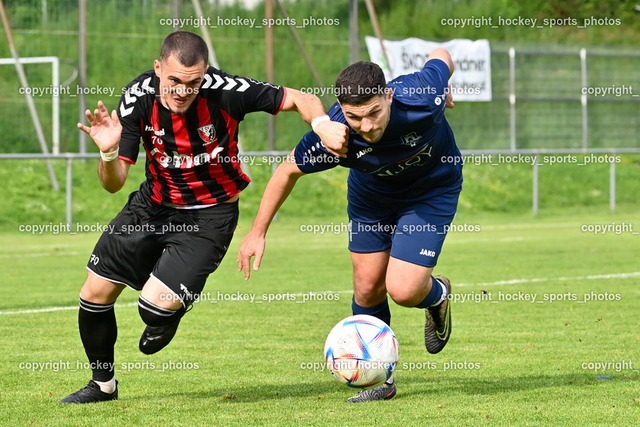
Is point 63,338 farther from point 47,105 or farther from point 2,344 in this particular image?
point 47,105

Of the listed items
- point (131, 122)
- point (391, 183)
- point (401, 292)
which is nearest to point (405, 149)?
point (391, 183)

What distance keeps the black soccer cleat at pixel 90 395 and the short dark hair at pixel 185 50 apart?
1918 mm

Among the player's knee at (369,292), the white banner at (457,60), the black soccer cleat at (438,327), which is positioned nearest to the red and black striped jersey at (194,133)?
the player's knee at (369,292)

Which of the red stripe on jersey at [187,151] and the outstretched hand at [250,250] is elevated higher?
the red stripe on jersey at [187,151]

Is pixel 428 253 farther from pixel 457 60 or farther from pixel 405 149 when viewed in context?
pixel 457 60

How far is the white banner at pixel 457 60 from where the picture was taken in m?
22.9

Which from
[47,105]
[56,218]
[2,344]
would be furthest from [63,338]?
[47,105]

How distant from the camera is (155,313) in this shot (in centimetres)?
577

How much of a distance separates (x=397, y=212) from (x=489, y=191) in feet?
55.1

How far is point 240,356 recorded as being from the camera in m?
7.39

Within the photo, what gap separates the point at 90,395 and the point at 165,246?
37.3 inches

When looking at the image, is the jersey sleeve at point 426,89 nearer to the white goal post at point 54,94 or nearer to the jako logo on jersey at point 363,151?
the jako logo on jersey at point 363,151

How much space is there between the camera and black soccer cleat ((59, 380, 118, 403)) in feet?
19.2

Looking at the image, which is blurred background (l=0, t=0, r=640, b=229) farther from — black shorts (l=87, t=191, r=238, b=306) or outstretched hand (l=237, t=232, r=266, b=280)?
outstretched hand (l=237, t=232, r=266, b=280)
